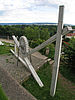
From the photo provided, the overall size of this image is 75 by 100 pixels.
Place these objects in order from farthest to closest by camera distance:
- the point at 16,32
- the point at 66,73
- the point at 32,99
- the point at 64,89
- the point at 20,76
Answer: the point at 16,32, the point at 66,73, the point at 20,76, the point at 64,89, the point at 32,99

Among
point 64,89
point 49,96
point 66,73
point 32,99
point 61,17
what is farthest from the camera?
point 66,73

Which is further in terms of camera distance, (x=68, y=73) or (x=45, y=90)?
(x=68, y=73)

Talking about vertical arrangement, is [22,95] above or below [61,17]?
below

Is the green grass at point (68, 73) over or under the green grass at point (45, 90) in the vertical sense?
under

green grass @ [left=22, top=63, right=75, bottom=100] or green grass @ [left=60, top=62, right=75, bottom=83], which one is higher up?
green grass @ [left=22, top=63, right=75, bottom=100]

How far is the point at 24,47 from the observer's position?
6289mm

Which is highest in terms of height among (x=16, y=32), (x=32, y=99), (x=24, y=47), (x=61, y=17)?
(x=61, y=17)

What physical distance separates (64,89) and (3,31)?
2243 cm

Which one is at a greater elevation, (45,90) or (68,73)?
(45,90)

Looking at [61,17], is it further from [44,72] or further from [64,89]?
[44,72]

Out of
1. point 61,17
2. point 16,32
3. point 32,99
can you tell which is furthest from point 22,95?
point 16,32

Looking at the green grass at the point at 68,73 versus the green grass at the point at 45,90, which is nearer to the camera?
the green grass at the point at 45,90

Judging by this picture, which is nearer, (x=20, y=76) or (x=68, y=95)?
(x=68, y=95)

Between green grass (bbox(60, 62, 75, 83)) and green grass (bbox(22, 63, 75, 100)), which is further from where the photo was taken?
green grass (bbox(60, 62, 75, 83))
